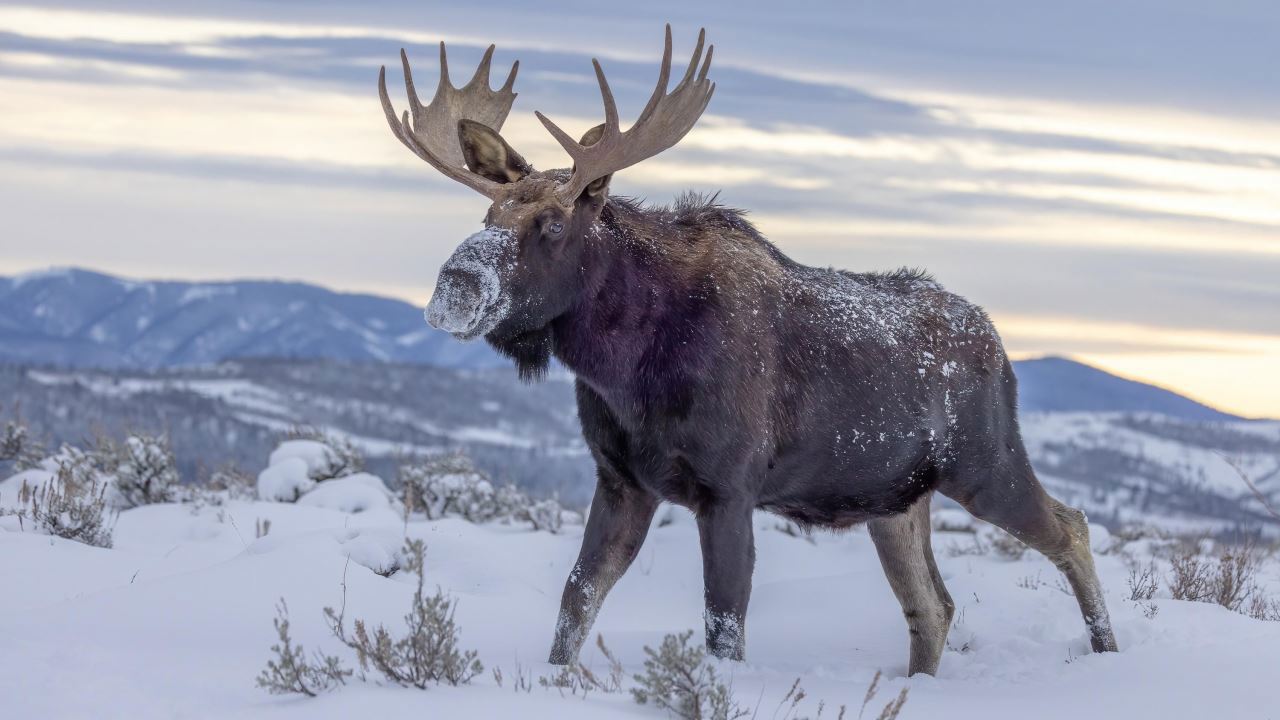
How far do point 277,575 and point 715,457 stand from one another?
2.77m

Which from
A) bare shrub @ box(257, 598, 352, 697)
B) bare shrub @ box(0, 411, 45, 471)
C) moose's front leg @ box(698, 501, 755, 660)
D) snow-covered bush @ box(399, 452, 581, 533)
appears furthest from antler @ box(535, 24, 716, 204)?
bare shrub @ box(0, 411, 45, 471)

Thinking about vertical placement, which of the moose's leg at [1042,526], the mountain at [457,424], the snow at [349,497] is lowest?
the mountain at [457,424]

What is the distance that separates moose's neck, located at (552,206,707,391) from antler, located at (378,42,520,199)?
0.87m

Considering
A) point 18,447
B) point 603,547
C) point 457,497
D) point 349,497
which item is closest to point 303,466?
point 349,497

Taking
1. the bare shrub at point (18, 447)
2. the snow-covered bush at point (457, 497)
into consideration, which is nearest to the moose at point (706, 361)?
the snow-covered bush at point (457, 497)

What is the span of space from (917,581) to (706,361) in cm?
245

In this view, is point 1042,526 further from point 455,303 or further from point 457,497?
point 457,497

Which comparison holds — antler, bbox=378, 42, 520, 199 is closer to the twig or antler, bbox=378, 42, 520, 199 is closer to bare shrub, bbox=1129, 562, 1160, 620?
the twig

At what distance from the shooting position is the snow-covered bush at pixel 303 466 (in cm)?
1413

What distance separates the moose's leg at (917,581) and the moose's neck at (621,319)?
2140 millimetres

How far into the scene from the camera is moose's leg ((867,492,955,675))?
7910mm

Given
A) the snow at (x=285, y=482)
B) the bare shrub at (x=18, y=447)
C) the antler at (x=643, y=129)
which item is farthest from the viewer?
the bare shrub at (x=18, y=447)

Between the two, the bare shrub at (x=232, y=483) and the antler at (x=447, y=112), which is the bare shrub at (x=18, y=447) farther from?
the antler at (x=447, y=112)

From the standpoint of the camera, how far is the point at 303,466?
1456cm
